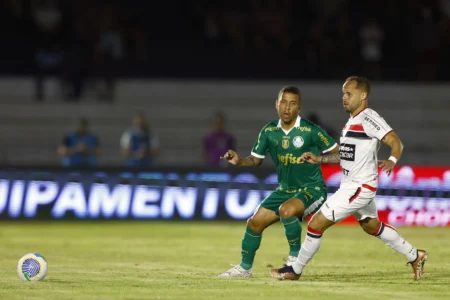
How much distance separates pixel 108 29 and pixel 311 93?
17.0ft

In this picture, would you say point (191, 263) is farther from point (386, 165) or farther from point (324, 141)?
point (386, 165)

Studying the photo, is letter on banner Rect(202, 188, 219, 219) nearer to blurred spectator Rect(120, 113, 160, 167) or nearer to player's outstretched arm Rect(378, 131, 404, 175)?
blurred spectator Rect(120, 113, 160, 167)

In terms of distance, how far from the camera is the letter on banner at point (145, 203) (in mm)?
18328

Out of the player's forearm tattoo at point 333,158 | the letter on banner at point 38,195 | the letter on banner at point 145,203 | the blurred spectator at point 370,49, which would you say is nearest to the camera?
the player's forearm tattoo at point 333,158

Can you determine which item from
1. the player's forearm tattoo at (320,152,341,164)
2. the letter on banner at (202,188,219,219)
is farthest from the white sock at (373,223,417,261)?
the letter on banner at (202,188,219,219)

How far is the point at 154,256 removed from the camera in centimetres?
1293

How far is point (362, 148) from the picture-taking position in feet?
32.0

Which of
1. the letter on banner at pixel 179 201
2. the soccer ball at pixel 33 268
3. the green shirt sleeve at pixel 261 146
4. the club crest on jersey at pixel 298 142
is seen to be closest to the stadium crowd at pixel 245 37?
the letter on banner at pixel 179 201

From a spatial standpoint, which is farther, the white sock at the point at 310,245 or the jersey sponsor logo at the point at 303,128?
the jersey sponsor logo at the point at 303,128

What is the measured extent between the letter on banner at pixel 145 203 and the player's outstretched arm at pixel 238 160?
318 inches

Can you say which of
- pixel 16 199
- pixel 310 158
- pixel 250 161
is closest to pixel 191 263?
pixel 250 161

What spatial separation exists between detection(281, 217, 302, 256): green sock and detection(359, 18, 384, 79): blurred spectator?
1458 cm

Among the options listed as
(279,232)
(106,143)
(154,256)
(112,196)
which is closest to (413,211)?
(279,232)

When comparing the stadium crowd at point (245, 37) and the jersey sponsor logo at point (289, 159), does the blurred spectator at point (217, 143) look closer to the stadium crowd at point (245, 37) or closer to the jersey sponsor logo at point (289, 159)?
the stadium crowd at point (245, 37)
